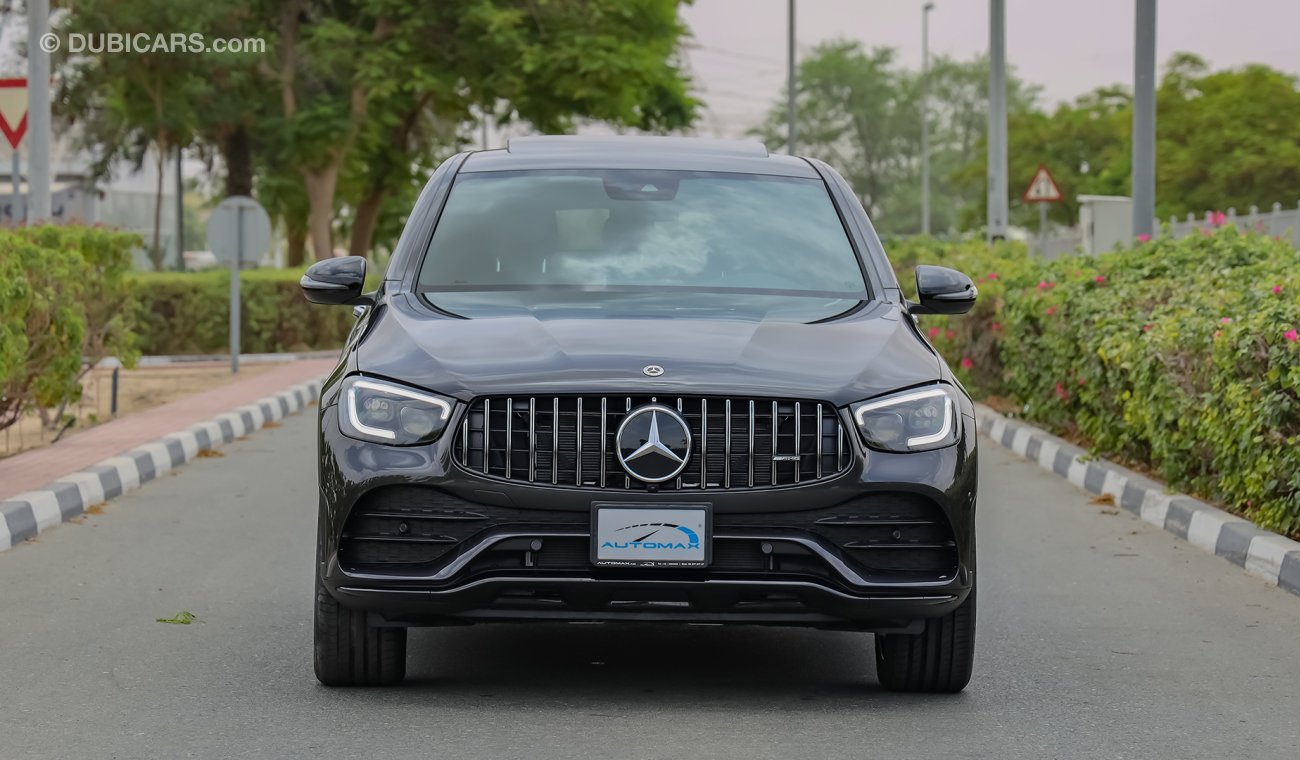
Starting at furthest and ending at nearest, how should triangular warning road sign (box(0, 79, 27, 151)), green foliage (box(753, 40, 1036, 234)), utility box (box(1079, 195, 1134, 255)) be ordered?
1. green foliage (box(753, 40, 1036, 234))
2. utility box (box(1079, 195, 1134, 255))
3. triangular warning road sign (box(0, 79, 27, 151))

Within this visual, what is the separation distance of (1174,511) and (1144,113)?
23.2 feet

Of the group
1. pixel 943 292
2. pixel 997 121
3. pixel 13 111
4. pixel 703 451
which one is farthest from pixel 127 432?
pixel 997 121

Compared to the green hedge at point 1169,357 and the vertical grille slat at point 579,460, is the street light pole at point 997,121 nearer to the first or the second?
the green hedge at point 1169,357

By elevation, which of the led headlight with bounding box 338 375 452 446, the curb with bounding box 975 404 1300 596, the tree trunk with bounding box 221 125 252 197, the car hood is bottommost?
the curb with bounding box 975 404 1300 596

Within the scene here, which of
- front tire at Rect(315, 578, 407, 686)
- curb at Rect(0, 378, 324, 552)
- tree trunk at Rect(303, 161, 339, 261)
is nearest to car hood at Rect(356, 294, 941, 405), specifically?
front tire at Rect(315, 578, 407, 686)

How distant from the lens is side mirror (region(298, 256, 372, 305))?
20.6 feet

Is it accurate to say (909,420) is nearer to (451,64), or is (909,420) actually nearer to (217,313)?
(217,313)

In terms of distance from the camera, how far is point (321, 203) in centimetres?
3759

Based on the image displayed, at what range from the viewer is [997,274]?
17516 millimetres

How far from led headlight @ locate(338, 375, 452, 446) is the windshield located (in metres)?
0.62

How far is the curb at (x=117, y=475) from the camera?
953cm

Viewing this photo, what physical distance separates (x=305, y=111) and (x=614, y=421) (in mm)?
31382

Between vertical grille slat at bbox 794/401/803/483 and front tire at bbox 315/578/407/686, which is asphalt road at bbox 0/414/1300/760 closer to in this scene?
front tire at bbox 315/578/407/686

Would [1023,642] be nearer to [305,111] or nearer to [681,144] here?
[681,144]
